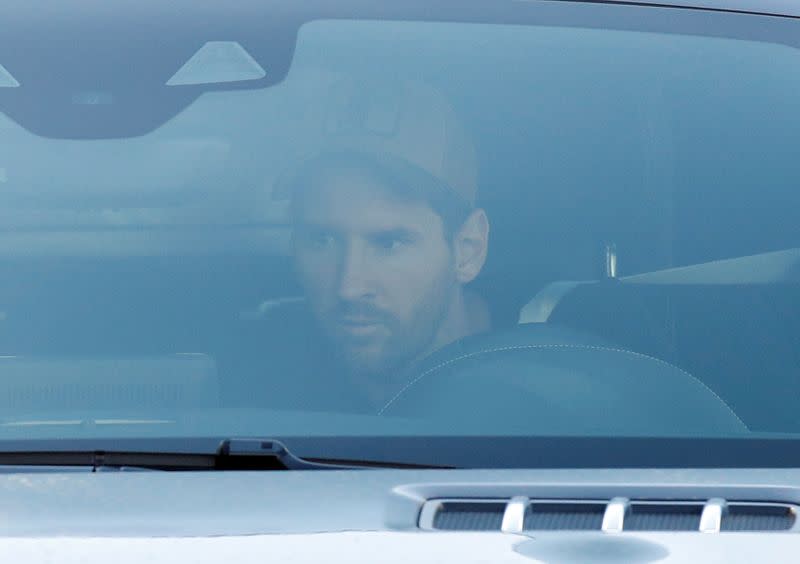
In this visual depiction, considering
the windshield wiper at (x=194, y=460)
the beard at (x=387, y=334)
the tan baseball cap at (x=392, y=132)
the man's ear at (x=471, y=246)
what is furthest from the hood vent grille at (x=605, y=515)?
the tan baseball cap at (x=392, y=132)

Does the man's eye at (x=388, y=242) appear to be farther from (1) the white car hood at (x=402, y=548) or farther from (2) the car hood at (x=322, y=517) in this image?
(1) the white car hood at (x=402, y=548)

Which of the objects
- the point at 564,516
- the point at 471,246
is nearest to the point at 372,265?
the point at 471,246

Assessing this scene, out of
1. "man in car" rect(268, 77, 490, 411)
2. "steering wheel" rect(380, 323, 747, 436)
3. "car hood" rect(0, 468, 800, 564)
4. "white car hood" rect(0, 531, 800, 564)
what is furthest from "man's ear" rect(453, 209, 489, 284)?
"white car hood" rect(0, 531, 800, 564)

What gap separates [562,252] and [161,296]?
631mm

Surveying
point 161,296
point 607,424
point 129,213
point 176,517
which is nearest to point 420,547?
point 176,517

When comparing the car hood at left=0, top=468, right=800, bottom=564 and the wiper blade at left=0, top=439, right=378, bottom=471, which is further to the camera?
the wiper blade at left=0, top=439, right=378, bottom=471

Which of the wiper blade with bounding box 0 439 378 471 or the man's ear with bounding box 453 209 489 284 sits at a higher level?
the man's ear with bounding box 453 209 489 284

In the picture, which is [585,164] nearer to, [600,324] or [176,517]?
[600,324]

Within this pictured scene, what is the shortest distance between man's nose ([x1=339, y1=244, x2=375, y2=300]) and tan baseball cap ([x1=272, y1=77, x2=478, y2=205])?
16 centimetres

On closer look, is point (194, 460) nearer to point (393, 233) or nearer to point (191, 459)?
point (191, 459)

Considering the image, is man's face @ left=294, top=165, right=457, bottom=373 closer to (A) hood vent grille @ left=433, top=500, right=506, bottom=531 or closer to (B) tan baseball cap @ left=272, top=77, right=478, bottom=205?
(B) tan baseball cap @ left=272, top=77, right=478, bottom=205

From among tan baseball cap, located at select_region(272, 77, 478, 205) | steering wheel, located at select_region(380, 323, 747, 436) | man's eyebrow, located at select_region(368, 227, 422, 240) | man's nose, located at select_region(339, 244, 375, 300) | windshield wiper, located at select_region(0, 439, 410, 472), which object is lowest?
windshield wiper, located at select_region(0, 439, 410, 472)

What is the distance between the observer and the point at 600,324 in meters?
2.25

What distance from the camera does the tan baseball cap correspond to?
228 cm
